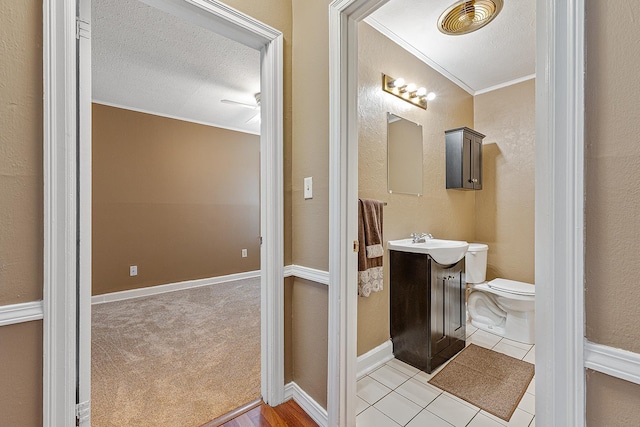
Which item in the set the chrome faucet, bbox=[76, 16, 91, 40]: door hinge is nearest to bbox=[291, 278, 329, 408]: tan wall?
the chrome faucet

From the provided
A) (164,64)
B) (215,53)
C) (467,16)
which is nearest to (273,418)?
(215,53)

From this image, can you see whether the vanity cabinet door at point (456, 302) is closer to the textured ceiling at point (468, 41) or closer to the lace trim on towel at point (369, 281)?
the lace trim on towel at point (369, 281)

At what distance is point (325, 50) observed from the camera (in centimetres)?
139

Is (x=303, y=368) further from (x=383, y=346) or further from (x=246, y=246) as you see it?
(x=246, y=246)

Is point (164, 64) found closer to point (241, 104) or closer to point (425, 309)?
point (241, 104)

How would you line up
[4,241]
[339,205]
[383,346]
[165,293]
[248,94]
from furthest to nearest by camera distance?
[165,293], [248,94], [383,346], [339,205], [4,241]

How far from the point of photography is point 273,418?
56.6 inches

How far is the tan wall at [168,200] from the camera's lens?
134 inches

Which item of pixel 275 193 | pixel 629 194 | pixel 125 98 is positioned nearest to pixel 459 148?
pixel 275 193

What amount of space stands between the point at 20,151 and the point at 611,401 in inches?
71.2

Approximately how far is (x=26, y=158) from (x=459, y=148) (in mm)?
3056

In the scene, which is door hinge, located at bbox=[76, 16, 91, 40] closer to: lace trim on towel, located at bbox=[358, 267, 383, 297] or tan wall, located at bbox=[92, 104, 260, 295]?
lace trim on towel, located at bbox=[358, 267, 383, 297]

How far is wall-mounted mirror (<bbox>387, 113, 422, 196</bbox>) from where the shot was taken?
7.35ft

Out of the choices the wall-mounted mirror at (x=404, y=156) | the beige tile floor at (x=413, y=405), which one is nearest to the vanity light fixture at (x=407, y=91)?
the wall-mounted mirror at (x=404, y=156)
